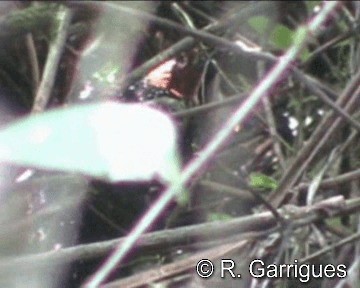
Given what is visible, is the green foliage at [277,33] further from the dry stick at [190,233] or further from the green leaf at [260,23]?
the dry stick at [190,233]

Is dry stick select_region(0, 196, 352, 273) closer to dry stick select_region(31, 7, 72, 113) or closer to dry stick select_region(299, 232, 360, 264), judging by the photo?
dry stick select_region(299, 232, 360, 264)

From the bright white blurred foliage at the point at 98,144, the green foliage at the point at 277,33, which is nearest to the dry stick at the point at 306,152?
the green foliage at the point at 277,33

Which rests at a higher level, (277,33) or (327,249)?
(277,33)

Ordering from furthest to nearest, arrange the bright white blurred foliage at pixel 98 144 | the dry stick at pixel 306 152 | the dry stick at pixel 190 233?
1. the dry stick at pixel 306 152
2. the dry stick at pixel 190 233
3. the bright white blurred foliage at pixel 98 144

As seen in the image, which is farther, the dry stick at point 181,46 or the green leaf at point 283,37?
the dry stick at point 181,46

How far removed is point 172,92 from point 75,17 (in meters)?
0.17

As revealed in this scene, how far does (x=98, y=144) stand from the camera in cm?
37

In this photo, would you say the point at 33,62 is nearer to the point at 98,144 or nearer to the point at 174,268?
the point at 174,268

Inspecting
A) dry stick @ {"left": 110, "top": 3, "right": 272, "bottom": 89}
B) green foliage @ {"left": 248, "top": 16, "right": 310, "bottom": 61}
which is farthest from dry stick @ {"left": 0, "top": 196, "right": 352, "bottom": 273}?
dry stick @ {"left": 110, "top": 3, "right": 272, "bottom": 89}

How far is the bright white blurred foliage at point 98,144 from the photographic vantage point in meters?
0.36

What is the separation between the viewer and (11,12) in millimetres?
889

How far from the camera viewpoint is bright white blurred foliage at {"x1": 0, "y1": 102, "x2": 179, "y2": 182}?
1.17ft

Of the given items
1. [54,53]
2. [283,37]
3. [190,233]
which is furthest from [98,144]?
[54,53]

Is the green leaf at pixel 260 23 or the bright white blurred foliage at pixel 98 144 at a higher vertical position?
the bright white blurred foliage at pixel 98 144
